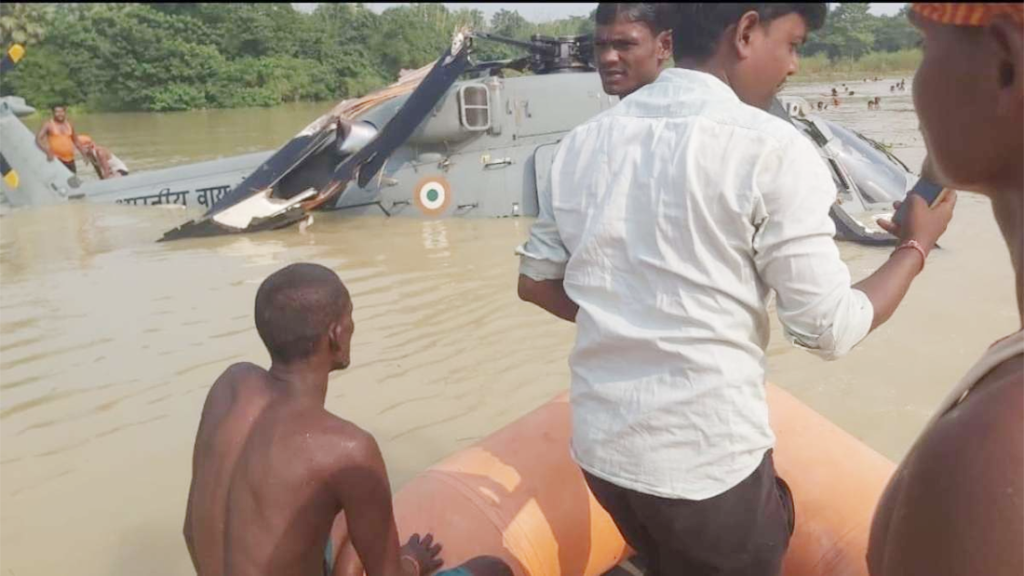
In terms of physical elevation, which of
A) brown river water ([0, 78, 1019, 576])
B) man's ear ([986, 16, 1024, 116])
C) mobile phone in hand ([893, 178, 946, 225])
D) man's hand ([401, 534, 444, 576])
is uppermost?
man's ear ([986, 16, 1024, 116])

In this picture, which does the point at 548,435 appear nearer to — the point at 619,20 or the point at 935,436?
the point at 619,20

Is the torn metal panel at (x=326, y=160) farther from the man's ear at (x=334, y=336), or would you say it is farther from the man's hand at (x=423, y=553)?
the man's ear at (x=334, y=336)

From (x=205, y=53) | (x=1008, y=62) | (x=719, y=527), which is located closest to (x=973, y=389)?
(x=1008, y=62)

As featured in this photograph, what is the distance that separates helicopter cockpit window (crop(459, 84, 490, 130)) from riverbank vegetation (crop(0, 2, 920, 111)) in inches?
847

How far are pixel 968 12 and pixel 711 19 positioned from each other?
768mm

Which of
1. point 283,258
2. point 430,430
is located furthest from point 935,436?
point 283,258

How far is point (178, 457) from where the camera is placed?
168 inches

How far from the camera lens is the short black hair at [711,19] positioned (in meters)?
1.55

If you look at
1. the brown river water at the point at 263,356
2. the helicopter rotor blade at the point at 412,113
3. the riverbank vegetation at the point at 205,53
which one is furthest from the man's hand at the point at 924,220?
the riverbank vegetation at the point at 205,53

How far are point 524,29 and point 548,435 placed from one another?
28.4 feet

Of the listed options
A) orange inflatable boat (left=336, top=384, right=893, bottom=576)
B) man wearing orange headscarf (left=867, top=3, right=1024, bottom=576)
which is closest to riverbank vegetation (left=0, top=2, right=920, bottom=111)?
orange inflatable boat (left=336, top=384, right=893, bottom=576)

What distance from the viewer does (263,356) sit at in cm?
565

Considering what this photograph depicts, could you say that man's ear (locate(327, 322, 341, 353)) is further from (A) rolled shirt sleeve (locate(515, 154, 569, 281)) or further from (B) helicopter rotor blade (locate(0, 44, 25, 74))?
(B) helicopter rotor blade (locate(0, 44, 25, 74))

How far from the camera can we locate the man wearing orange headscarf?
82 cm
